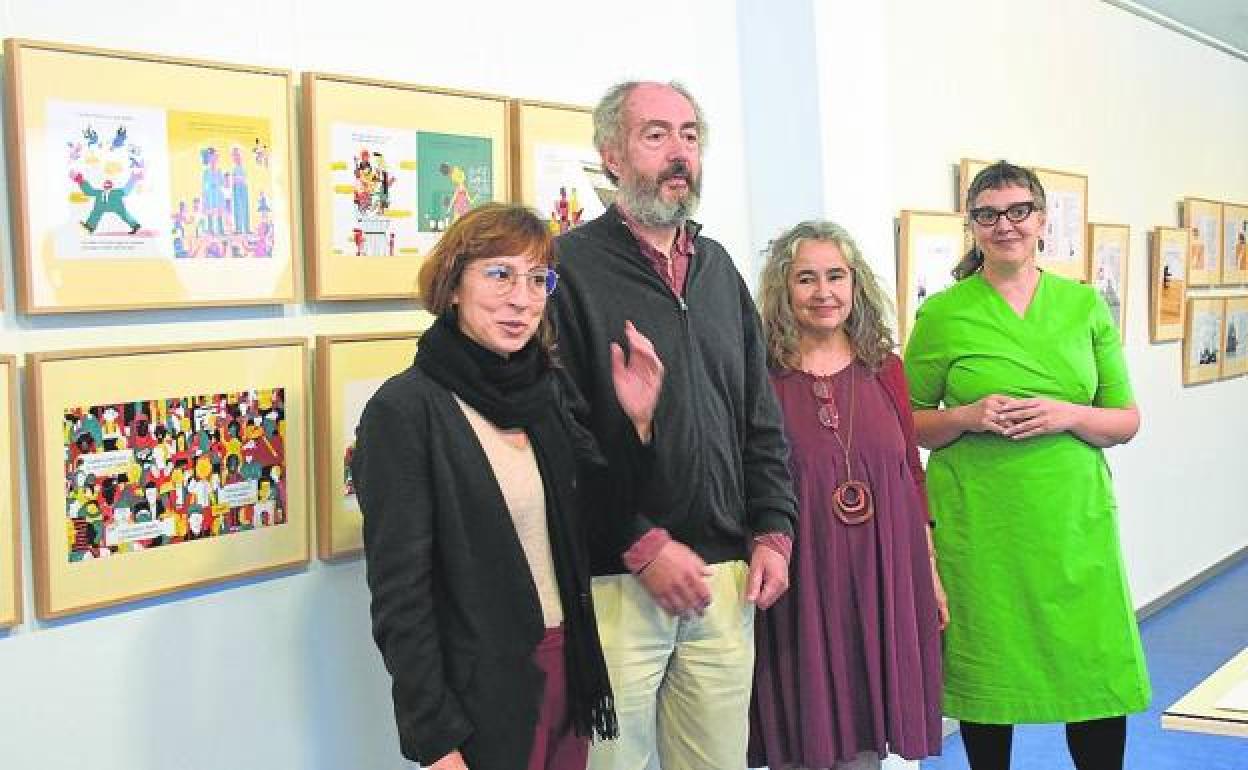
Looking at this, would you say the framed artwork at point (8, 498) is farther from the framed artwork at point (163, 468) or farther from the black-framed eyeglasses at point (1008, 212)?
the black-framed eyeglasses at point (1008, 212)

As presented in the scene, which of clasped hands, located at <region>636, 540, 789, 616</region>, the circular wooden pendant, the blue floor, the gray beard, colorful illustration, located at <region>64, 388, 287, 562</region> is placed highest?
the gray beard

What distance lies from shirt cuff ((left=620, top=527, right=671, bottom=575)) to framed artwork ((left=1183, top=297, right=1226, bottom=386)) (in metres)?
4.64

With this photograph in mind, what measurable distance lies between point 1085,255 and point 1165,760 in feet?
6.65

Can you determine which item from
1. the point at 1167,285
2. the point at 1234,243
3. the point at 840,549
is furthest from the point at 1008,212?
the point at 1234,243

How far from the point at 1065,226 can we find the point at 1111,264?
1.63ft

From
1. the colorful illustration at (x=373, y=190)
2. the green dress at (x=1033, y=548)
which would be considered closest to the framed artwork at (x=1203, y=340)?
the green dress at (x=1033, y=548)

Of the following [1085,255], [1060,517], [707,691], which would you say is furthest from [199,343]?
[1085,255]

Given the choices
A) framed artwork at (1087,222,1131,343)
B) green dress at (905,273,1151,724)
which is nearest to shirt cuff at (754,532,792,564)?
green dress at (905,273,1151,724)

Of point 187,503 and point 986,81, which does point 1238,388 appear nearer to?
point 986,81

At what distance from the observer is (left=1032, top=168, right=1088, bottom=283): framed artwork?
199 inches

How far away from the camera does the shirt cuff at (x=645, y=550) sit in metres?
2.38

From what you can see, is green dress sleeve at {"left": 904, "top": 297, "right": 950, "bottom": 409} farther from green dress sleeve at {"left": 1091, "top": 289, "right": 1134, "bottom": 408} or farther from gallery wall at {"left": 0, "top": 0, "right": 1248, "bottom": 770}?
gallery wall at {"left": 0, "top": 0, "right": 1248, "bottom": 770}

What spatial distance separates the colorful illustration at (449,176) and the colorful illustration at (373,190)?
22 millimetres

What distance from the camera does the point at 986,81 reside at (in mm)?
4730
